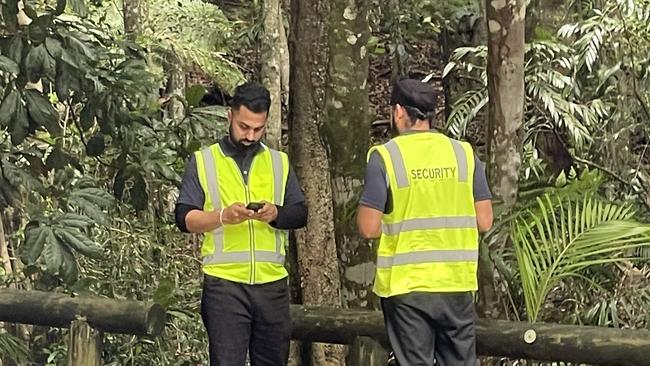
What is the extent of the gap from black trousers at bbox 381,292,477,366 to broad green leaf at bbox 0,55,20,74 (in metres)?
1.73

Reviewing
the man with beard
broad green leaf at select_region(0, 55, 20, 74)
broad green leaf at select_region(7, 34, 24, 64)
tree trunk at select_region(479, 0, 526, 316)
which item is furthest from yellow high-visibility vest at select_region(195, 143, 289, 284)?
tree trunk at select_region(479, 0, 526, 316)

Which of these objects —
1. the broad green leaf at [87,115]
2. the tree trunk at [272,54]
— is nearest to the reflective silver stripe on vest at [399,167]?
the broad green leaf at [87,115]

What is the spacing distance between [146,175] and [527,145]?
3.10m

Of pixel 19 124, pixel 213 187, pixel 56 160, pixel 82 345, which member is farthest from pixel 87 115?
pixel 213 187

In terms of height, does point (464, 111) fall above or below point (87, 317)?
above

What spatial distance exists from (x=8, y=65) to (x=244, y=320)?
138 centimetres

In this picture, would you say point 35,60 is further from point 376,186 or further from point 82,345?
point 376,186

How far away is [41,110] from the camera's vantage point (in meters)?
4.25

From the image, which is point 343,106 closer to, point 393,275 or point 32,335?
point 393,275

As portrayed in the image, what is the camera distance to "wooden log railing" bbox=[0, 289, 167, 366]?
14.9ft

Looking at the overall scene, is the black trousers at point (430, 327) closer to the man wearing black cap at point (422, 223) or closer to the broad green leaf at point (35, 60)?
the man wearing black cap at point (422, 223)

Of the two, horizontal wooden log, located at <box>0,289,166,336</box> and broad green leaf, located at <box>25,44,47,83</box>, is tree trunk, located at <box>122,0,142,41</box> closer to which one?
horizontal wooden log, located at <box>0,289,166,336</box>

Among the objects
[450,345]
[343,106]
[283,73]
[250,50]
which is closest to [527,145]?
[343,106]

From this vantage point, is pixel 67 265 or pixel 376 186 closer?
pixel 376 186
